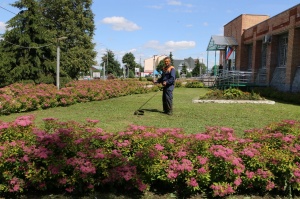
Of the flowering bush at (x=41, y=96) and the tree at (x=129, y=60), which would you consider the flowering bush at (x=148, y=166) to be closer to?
the flowering bush at (x=41, y=96)

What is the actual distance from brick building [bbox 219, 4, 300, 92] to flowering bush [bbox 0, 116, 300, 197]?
55.2 feet

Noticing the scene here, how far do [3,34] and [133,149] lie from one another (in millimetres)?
19605

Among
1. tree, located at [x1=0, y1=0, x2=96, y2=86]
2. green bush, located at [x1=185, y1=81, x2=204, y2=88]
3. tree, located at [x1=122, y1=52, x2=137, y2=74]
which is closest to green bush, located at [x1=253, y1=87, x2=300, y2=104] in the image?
green bush, located at [x1=185, y1=81, x2=204, y2=88]

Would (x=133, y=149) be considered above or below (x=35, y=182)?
above

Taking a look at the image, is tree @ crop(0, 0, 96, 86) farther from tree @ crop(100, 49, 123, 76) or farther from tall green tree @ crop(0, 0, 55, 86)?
tree @ crop(100, 49, 123, 76)

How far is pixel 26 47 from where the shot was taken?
64.1 feet

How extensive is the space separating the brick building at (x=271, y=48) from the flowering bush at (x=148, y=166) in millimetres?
16825

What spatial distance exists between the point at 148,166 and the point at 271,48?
22217mm

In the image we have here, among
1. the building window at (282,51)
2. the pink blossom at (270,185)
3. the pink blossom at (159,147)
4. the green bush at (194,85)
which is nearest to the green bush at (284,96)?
the building window at (282,51)

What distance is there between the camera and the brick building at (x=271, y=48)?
1952 cm

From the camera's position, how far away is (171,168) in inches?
154

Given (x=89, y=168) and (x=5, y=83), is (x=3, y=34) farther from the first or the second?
(x=89, y=168)

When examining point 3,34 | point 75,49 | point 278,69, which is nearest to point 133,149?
point 3,34

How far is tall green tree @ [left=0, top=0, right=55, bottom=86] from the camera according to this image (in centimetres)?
1950
